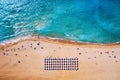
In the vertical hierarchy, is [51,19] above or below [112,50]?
above

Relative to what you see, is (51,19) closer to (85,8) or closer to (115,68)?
(85,8)

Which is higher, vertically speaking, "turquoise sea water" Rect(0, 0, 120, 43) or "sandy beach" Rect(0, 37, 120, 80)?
"turquoise sea water" Rect(0, 0, 120, 43)

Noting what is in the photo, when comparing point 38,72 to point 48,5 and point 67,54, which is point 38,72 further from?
point 48,5

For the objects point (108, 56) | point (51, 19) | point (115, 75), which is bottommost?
point (115, 75)

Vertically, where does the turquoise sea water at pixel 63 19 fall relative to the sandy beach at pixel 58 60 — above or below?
above

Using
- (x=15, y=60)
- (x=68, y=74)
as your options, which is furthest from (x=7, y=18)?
(x=68, y=74)
